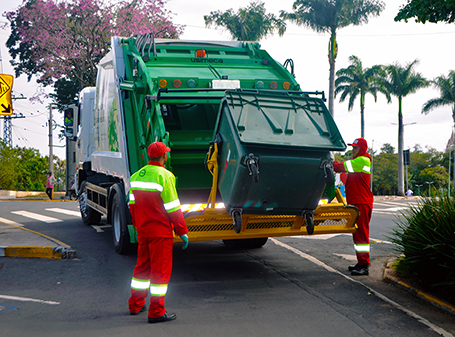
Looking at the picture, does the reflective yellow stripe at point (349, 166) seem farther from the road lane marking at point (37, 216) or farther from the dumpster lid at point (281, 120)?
the road lane marking at point (37, 216)

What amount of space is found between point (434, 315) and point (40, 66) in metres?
21.5

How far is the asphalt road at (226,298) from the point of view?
420 cm

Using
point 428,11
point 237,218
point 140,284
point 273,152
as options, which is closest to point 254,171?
point 273,152

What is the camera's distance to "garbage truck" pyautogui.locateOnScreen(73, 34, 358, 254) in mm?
5105

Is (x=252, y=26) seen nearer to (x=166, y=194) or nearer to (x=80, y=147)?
(x=80, y=147)

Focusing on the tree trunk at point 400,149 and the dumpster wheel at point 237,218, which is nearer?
the dumpster wheel at point 237,218

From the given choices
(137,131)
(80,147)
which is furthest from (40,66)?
(137,131)

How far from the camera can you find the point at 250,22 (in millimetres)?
30062

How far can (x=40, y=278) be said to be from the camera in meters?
5.99

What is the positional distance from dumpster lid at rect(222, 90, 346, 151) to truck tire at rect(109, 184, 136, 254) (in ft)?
8.15

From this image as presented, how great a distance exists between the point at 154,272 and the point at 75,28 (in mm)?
19861

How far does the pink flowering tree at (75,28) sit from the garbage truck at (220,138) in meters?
13.9

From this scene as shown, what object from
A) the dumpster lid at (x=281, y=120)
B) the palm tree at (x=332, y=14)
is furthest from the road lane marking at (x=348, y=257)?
the palm tree at (x=332, y=14)

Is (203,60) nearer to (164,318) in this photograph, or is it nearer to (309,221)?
(309,221)
